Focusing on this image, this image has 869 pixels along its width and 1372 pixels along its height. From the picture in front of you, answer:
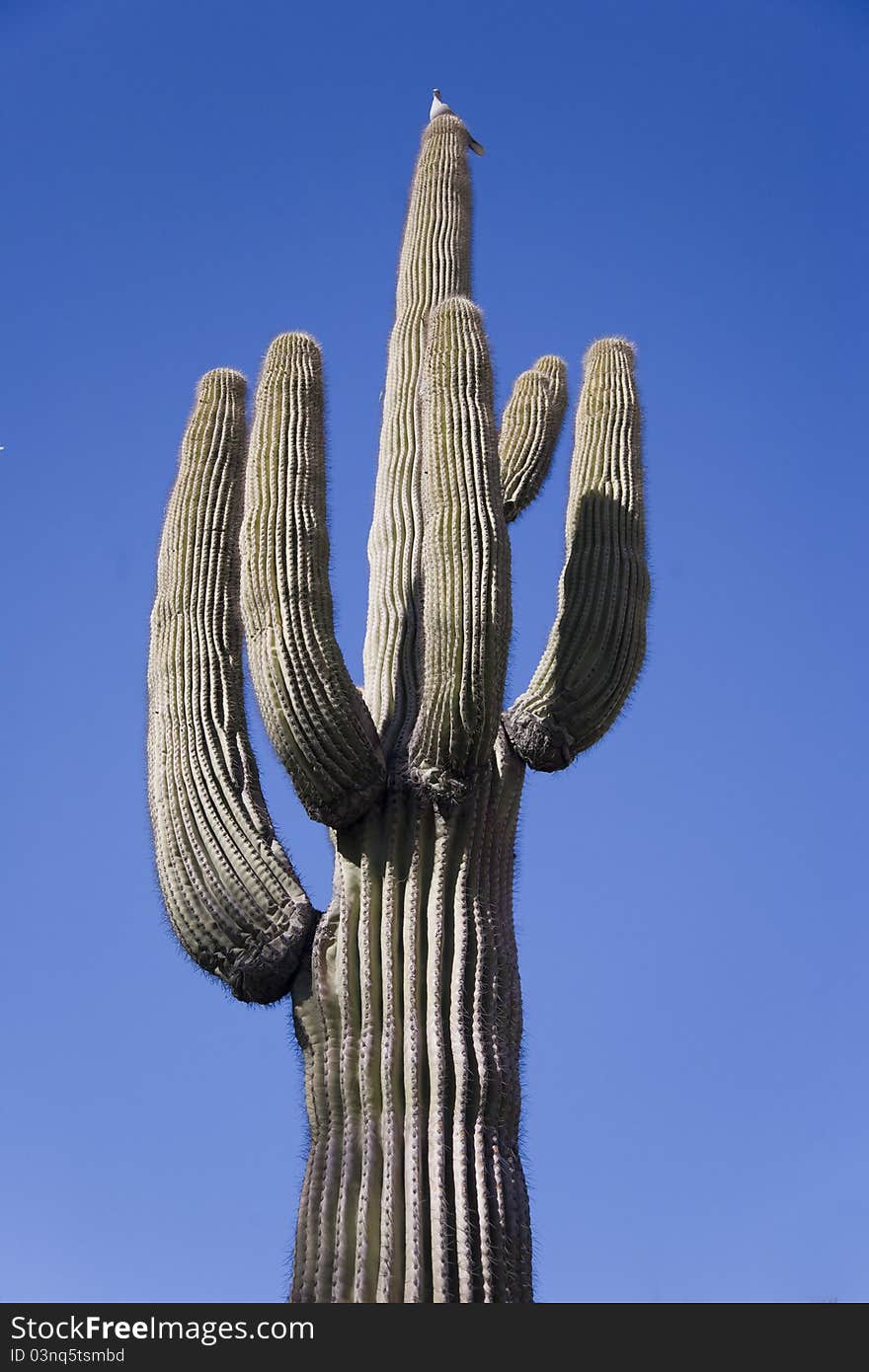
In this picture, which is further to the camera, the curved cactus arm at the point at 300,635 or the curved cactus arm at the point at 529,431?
the curved cactus arm at the point at 529,431

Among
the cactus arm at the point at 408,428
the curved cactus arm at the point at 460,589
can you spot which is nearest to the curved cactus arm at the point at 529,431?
the cactus arm at the point at 408,428

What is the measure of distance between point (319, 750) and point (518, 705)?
3.55 ft

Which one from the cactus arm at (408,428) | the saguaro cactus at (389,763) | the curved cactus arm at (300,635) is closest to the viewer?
the saguaro cactus at (389,763)

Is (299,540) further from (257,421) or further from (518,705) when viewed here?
(518,705)

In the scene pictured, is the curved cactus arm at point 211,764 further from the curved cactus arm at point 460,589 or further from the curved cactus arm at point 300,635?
the curved cactus arm at point 460,589

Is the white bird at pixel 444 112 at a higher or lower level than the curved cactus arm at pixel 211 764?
higher

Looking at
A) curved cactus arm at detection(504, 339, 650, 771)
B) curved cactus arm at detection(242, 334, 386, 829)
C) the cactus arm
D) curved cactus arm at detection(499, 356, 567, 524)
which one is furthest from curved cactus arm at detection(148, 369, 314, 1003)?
curved cactus arm at detection(499, 356, 567, 524)

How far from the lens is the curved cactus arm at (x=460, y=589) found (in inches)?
263

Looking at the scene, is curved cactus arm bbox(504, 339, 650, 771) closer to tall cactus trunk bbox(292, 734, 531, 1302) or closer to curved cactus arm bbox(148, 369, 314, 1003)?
tall cactus trunk bbox(292, 734, 531, 1302)

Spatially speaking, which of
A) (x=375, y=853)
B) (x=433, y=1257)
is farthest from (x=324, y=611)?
(x=433, y=1257)

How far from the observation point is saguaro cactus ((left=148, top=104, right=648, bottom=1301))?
6.12 meters

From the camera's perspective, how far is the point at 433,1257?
5.88m

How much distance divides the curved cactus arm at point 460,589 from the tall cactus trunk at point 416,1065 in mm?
230

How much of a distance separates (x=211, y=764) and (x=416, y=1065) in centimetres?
147
